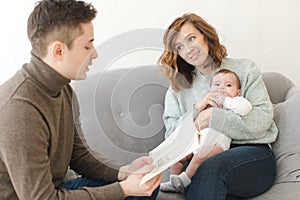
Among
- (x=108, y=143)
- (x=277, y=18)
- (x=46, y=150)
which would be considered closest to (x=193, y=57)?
(x=108, y=143)

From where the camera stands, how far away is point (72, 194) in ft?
3.67

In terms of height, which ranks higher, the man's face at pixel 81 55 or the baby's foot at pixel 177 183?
the man's face at pixel 81 55

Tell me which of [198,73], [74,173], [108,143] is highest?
[198,73]

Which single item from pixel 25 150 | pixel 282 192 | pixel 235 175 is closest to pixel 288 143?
pixel 282 192

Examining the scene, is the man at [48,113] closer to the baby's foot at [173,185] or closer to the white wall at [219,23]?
the baby's foot at [173,185]

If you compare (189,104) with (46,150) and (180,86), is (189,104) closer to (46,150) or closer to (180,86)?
(180,86)

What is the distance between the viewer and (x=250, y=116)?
1515mm

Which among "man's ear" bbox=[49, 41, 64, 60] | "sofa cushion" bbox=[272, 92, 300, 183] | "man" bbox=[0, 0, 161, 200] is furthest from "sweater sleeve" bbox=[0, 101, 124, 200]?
"sofa cushion" bbox=[272, 92, 300, 183]

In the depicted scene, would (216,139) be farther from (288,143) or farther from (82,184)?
(82,184)

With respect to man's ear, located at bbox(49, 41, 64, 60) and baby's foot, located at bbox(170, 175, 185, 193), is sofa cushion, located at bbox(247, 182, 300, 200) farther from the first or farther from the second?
man's ear, located at bbox(49, 41, 64, 60)

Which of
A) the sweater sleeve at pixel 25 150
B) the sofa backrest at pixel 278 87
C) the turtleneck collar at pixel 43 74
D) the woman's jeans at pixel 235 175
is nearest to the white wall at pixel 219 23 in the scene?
the sofa backrest at pixel 278 87

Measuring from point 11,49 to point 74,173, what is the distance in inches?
35.0

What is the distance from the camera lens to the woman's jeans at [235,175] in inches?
53.8

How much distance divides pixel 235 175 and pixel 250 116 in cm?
23
